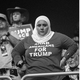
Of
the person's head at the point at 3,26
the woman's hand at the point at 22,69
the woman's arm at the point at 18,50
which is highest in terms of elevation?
the person's head at the point at 3,26

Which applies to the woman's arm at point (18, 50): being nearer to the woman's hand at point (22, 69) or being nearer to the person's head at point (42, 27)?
the woman's hand at point (22, 69)

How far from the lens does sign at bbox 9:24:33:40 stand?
293 inches

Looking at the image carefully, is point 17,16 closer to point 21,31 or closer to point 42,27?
point 21,31

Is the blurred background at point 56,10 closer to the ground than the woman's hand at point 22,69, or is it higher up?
higher up

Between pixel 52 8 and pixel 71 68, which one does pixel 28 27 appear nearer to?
pixel 71 68

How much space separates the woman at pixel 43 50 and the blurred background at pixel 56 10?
16.4 ft

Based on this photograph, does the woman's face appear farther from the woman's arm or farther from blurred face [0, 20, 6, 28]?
blurred face [0, 20, 6, 28]

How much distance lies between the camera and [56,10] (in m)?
11.6

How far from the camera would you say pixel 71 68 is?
25.4 ft

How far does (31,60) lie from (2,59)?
0.83 m

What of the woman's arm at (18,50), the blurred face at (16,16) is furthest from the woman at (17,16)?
the woman's arm at (18,50)

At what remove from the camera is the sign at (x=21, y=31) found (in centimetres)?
745

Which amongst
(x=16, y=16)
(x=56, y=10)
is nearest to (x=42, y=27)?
(x=16, y=16)

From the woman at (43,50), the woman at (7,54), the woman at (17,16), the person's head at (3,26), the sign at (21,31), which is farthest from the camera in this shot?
the woman at (17,16)
